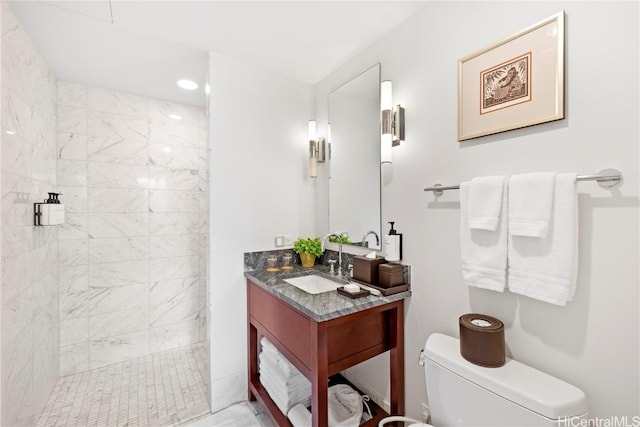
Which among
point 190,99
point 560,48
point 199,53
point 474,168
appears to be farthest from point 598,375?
point 190,99

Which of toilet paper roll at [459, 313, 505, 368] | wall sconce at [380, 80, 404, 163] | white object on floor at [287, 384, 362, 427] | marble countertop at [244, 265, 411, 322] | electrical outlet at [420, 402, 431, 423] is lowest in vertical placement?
white object on floor at [287, 384, 362, 427]

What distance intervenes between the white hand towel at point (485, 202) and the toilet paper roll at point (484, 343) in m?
0.38

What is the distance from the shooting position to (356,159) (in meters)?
1.93

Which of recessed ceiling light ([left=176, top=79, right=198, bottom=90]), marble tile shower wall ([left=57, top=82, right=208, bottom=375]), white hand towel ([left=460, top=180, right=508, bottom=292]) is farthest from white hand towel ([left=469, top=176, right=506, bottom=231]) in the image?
marble tile shower wall ([left=57, top=82, right=208, bottom=375])

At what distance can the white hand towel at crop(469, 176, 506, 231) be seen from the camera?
1.10 meters

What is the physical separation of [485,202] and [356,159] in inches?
37.6

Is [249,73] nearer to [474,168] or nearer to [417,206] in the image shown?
[417,206]

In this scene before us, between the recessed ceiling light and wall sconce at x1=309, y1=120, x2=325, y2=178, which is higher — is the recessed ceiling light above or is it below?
above

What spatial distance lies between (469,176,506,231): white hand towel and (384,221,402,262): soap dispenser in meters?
0.45

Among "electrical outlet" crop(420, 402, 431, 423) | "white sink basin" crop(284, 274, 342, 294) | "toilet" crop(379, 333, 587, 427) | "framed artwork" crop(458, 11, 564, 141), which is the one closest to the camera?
"toilet" crop(379, 333, 587, 427)

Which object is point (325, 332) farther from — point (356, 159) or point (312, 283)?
point (356, 159)

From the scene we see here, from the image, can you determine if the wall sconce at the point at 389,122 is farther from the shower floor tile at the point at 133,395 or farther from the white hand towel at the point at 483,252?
the shower floor tile at the point at 133,395

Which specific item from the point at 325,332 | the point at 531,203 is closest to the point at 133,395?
the point at 325,332

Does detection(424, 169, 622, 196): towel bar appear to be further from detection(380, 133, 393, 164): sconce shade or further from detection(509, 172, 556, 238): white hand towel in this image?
detection(380, 133, 393, 164): sconce shade
